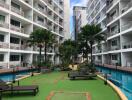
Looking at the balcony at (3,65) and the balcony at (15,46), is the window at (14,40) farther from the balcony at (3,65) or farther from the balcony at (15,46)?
the balcony at (3,65)

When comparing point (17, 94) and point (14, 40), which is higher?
point (14, 40)

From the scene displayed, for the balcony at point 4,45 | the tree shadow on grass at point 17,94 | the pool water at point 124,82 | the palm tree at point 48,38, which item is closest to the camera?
the tree shadow on grass at point 17,94

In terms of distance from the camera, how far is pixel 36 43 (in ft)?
109

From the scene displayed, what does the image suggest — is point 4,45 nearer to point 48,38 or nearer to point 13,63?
point 13,63

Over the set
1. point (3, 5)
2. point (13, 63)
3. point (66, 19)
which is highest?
point (66, 19)

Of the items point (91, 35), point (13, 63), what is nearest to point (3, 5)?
point (13, 63)

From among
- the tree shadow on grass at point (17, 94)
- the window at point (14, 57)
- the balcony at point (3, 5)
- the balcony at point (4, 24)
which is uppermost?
the balcony at point (3, 5)

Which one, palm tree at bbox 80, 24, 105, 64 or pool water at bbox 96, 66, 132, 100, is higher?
palm tree at bbox 80, 24, 105, 64

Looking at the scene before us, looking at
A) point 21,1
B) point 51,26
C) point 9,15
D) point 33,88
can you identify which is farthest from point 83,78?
point 51,26

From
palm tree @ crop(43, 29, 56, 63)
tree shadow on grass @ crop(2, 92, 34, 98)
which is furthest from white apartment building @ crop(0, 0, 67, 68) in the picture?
tree shadow on grass @ crop(2, 92, 34, 98)

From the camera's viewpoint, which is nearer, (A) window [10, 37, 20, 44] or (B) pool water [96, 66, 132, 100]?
(B) pool water [96, 66, 132, 100]

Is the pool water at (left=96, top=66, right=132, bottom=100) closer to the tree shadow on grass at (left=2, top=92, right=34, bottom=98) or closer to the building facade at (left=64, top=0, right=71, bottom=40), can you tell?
the tree shadow on grass at (left=2, top=92, right=34, bottom=98)

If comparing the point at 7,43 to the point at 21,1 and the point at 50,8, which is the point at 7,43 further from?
the point at 50,8

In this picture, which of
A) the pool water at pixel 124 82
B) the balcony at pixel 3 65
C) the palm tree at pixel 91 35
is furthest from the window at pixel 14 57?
the pool water at pixel 124 82
